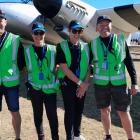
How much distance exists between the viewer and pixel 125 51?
5.00 m

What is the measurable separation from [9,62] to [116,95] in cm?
149

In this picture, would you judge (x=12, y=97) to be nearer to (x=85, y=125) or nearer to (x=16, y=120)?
(x=16, y=120)

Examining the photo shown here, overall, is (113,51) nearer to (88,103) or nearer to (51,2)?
(88,103)

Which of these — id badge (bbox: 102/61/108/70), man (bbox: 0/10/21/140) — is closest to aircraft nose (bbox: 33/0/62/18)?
man (bbox: 0/10/21/140)

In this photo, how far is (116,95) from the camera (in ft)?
16.4

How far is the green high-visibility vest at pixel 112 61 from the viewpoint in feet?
16.2

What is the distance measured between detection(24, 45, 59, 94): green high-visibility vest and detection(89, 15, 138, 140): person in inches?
22.6

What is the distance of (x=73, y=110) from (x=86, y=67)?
0.60 meters

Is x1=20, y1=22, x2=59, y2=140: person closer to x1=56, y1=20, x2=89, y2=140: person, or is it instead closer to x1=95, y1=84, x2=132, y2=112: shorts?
x1=56, y1=20, x2=89, y2=140: person

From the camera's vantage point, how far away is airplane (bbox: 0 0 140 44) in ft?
40.1

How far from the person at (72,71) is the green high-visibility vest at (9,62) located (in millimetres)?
580

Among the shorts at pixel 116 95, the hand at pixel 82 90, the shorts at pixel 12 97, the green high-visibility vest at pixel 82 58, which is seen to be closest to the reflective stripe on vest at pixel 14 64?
the shorts at pixel 12 97

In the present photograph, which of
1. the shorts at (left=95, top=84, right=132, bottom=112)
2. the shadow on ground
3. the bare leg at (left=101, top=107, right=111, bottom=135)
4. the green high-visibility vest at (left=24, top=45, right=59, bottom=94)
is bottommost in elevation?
the shadow on ground

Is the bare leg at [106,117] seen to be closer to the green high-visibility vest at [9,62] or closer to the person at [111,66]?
the person at [111,66]
